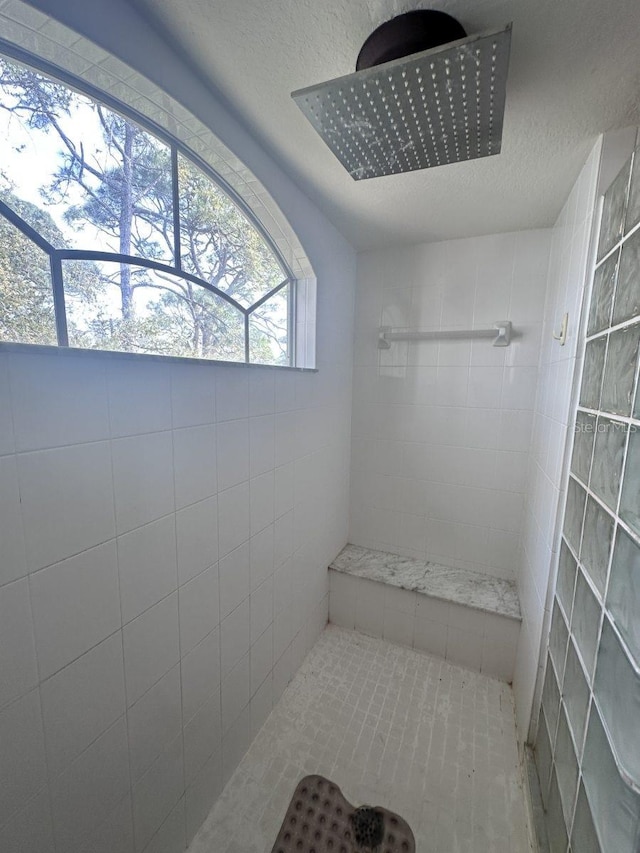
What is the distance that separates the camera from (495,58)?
2.28 feet

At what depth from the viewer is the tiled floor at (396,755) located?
113 cm

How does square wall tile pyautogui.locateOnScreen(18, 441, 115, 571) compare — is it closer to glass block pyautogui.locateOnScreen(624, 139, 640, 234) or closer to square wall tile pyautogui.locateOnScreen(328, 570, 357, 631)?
glass block pyautogui.locateOnScreen(624, 139, 640, 234)

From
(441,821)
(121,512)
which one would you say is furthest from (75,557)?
(441,821)

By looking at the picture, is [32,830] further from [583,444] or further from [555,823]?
[583,444]

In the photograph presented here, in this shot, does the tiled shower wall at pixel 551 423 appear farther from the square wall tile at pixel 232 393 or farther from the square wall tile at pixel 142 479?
the square wall tile at pixel 142 479

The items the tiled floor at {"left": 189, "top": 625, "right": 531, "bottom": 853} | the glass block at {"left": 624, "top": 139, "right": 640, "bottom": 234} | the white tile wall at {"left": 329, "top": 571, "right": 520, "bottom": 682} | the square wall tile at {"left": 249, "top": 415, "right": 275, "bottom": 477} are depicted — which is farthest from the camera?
the white tile wall at {"left": 329, "top": 571, "right": 520, "bottom": 682}

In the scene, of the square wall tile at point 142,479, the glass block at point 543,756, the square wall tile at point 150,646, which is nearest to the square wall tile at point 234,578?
the square wall tile at point 150,646

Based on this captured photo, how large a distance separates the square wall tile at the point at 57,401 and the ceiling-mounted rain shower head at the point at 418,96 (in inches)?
32.5

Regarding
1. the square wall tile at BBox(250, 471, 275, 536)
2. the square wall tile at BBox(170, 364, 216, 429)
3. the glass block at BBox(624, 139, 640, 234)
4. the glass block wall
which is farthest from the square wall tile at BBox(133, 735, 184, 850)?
the glass block at BBox(624, 139, 640, 234)

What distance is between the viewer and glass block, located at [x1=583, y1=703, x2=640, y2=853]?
1.95 ft

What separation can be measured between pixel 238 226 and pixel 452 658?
232 cm

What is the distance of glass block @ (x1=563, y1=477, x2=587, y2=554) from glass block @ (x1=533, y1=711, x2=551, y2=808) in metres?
0.69

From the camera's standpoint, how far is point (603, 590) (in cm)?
81

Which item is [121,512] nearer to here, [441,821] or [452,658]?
[441,821]
